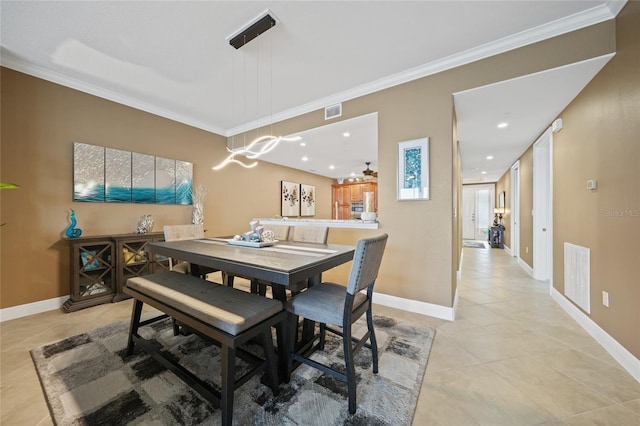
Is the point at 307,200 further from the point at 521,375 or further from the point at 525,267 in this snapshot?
the point at 521,375

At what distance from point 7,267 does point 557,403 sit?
16.3ft

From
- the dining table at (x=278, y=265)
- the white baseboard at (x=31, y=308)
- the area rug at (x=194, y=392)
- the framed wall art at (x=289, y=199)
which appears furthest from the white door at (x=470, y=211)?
the white baseboard at (x=31, y=308)

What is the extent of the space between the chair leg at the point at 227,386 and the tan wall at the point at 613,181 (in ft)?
8.91

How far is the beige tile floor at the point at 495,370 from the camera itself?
52.5 inches

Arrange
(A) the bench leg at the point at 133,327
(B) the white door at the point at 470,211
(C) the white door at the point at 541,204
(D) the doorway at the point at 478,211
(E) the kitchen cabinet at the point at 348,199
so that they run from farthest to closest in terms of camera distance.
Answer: (B) the white door at the point at 470,211 < (D) the doorway at the point at 478,211 < (E) the kitchen cabinet at the point at 348,199 < (C) the white door at the point at 541,204 < (A) the bench leg at the point at 133,327

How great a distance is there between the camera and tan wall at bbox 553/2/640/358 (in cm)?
170

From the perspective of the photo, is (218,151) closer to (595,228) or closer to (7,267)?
(7,267)

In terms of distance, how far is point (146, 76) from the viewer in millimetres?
2824

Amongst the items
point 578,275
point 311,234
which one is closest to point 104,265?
point 311,234

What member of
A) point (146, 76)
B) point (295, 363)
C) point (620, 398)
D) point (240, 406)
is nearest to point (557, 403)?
point (620, 398)

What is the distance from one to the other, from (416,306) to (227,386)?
2198mm

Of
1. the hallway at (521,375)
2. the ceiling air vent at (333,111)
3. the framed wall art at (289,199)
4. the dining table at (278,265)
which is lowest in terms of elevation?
the hallway at (521,375)

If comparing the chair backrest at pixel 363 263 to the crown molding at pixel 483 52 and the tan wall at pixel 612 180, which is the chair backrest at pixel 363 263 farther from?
the crown molding at pixel 483 52

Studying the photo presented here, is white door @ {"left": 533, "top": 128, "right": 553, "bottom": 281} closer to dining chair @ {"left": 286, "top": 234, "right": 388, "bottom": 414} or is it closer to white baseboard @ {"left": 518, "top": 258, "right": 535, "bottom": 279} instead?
white baseboard @ {"left": 518, "top": 258, "right": 535, "bottom": 279}
